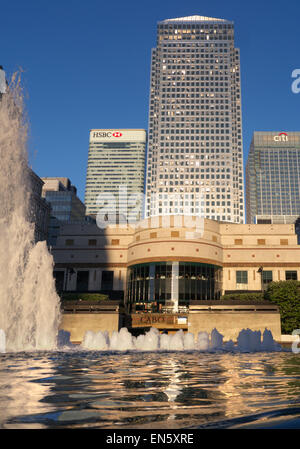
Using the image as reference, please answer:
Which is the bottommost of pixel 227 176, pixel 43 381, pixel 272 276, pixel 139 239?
pixel 43 381

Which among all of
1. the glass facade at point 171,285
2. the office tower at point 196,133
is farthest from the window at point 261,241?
the office tower at point 196,133

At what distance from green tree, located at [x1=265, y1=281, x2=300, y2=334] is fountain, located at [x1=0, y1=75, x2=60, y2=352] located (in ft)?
76.9

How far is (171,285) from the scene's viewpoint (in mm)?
50656

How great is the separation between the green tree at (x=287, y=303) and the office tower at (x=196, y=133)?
134697mm

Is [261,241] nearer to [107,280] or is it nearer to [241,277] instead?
[241,277]

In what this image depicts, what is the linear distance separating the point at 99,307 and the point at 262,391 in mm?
32527

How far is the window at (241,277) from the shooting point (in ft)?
184

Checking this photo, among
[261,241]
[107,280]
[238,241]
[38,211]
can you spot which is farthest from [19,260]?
[38,211]

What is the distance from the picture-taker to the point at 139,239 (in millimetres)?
55875

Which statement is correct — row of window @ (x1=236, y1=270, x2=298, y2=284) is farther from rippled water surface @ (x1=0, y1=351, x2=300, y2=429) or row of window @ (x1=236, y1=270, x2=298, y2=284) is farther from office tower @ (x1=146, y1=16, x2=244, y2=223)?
office tower @ (x1=146, y1=16, x2=244, y2=223)

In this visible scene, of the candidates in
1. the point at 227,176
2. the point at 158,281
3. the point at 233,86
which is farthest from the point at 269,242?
the point at 233,86

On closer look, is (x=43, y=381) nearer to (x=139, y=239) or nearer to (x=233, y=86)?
(x=139, y=239)

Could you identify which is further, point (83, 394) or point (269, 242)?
point (269, 242)

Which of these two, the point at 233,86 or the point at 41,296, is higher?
the point at 233,86
